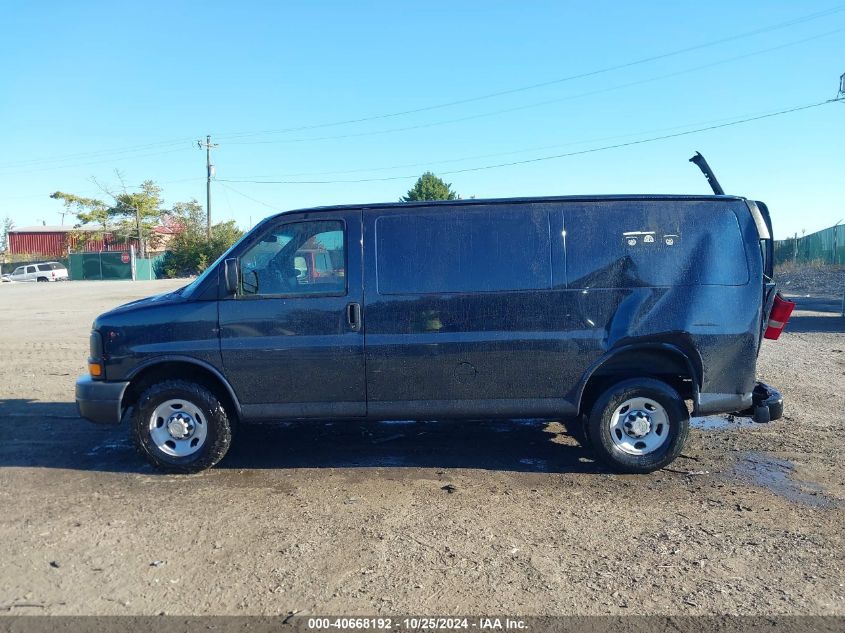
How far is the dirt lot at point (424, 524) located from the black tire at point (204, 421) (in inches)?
5.1

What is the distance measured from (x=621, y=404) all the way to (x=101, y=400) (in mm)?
4176

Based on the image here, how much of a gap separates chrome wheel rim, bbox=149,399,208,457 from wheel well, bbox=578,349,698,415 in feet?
10.2

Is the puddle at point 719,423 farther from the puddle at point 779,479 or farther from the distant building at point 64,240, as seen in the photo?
the distant building at point 64,240

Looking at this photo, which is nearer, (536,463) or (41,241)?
(536,463)

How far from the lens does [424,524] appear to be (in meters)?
4.36

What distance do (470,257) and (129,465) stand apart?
3.38m

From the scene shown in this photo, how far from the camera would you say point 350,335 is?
17.1 ft

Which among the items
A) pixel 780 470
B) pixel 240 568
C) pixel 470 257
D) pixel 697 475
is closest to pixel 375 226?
pixel 470 257

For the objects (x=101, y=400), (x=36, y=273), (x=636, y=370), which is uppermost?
(x=36, y=273)

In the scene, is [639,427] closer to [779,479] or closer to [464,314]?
[779,479]

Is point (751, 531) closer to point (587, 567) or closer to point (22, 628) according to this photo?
point (587, 567)

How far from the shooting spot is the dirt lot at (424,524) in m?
3.46

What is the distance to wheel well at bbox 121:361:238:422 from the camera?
5.41 m

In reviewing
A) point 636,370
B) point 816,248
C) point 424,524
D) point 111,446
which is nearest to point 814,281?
point 816,248
